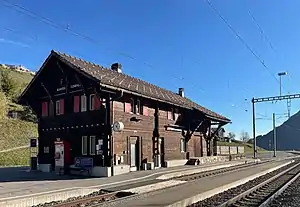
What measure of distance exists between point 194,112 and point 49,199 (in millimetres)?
23556

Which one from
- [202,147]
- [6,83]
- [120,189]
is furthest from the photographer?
[6,83]

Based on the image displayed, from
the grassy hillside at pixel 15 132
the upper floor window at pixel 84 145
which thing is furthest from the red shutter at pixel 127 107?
the grassy hillside at pixel 15 132

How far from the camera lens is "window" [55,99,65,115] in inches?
1128

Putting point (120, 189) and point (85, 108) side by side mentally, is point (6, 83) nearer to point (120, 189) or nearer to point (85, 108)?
point (85, 108)

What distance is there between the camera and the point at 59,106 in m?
29.1

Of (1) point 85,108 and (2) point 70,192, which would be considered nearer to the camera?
(2) point 70,192

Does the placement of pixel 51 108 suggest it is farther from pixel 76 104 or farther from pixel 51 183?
pixel 51 183

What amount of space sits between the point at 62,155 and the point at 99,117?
4353 millimetres

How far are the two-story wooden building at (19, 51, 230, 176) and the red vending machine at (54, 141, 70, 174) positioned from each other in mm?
71

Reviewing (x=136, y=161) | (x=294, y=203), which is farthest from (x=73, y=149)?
(x=294, y=203)

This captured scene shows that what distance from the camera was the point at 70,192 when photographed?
51.3 ft

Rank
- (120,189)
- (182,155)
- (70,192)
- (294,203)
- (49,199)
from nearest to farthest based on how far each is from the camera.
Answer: (294,203) < (49,199) < (70,192) < (120,189) < (182,155)

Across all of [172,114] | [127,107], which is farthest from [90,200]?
[172,114]

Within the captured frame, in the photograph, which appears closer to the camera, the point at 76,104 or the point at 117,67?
the point at 76,104
